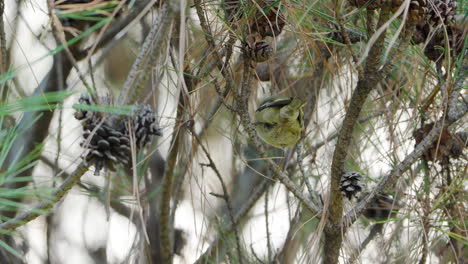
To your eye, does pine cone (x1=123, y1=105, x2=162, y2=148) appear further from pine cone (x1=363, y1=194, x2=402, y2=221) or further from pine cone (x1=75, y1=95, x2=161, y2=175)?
pine cone (x1=363, y1=194, x2=402, y2=221)

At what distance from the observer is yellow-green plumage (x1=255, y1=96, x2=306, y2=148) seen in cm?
75

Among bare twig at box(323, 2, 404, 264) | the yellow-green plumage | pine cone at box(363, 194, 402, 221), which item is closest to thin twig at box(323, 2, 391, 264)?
bare twig at box(323, 2, 404, 264)

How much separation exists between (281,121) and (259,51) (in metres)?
0.13

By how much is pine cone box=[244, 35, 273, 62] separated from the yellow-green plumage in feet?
0.34

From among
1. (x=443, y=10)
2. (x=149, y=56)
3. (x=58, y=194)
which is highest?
(x=443, y=10)

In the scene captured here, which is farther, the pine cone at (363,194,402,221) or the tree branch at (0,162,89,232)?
the pine cone at (363,194,402,221)

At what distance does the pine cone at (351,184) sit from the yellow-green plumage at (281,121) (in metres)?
0.11

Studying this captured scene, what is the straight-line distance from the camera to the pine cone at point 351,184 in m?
0.66

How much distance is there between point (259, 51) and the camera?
663mm

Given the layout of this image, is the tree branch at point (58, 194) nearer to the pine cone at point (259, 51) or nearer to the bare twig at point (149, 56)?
the bare twig at point (149, 56)

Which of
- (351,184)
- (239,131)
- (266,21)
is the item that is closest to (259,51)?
(266,21)

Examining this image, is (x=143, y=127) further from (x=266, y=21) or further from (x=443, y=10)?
(x=443, y=10)

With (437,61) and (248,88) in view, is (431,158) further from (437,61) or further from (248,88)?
(248,88)

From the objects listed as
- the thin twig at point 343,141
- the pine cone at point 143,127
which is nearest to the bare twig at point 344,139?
the thin twig at point 343,141
